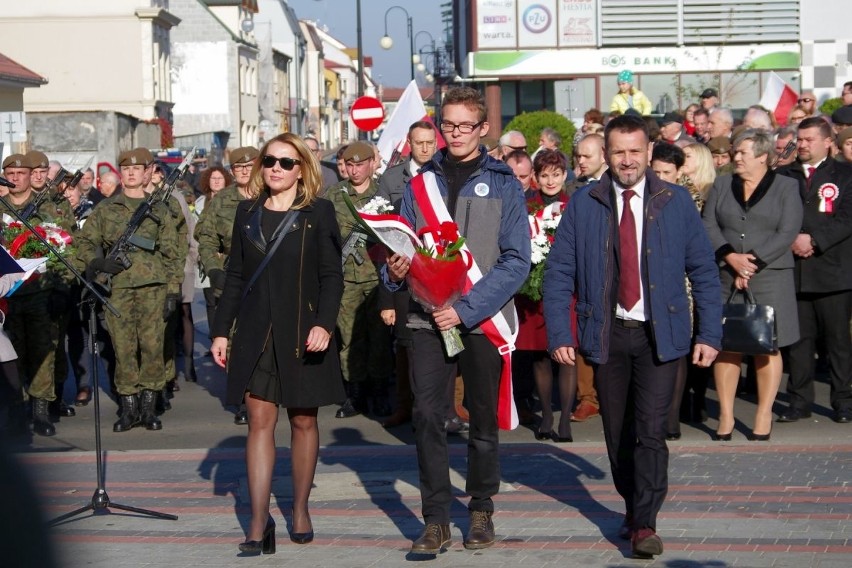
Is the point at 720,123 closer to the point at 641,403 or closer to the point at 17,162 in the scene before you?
the point at 17,162

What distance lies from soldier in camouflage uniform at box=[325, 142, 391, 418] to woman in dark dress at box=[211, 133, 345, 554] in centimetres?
398

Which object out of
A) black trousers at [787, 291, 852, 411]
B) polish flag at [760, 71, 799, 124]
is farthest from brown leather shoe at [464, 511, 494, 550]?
polish flag at [760, 71, 799, 124]

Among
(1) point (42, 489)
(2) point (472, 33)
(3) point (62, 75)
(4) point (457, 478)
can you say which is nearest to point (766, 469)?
(4) point (457, 478)

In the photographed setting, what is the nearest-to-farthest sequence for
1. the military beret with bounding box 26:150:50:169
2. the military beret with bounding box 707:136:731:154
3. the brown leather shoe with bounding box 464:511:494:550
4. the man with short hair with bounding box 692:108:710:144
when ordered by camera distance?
the brown leather shoe with bounding box 464:511:494:550 → the military beret with bounding box 26:150:50:169 → the military beret with bounding box 707:136:731:154 → the man with short hair with bounding box 692:108:710:144

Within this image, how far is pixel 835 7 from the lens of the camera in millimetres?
48812

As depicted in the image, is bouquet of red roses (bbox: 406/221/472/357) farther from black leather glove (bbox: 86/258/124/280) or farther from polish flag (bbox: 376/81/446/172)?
polish flag (bbox: 376/81/446/172)

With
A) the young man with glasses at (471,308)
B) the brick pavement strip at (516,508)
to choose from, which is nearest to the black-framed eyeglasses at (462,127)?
the young man with glasses at (471,308)

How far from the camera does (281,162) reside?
6422 mm

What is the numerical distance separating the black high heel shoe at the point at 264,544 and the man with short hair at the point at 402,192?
8.76 feet

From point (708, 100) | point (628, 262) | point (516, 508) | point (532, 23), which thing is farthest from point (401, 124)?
point (532, 23)

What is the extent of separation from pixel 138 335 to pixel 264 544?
4.50m

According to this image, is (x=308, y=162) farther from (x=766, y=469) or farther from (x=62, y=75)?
(x=62, y=75)

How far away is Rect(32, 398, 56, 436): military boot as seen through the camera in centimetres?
1042

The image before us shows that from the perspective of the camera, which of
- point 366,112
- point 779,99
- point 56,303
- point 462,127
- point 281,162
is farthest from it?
point 366,112
